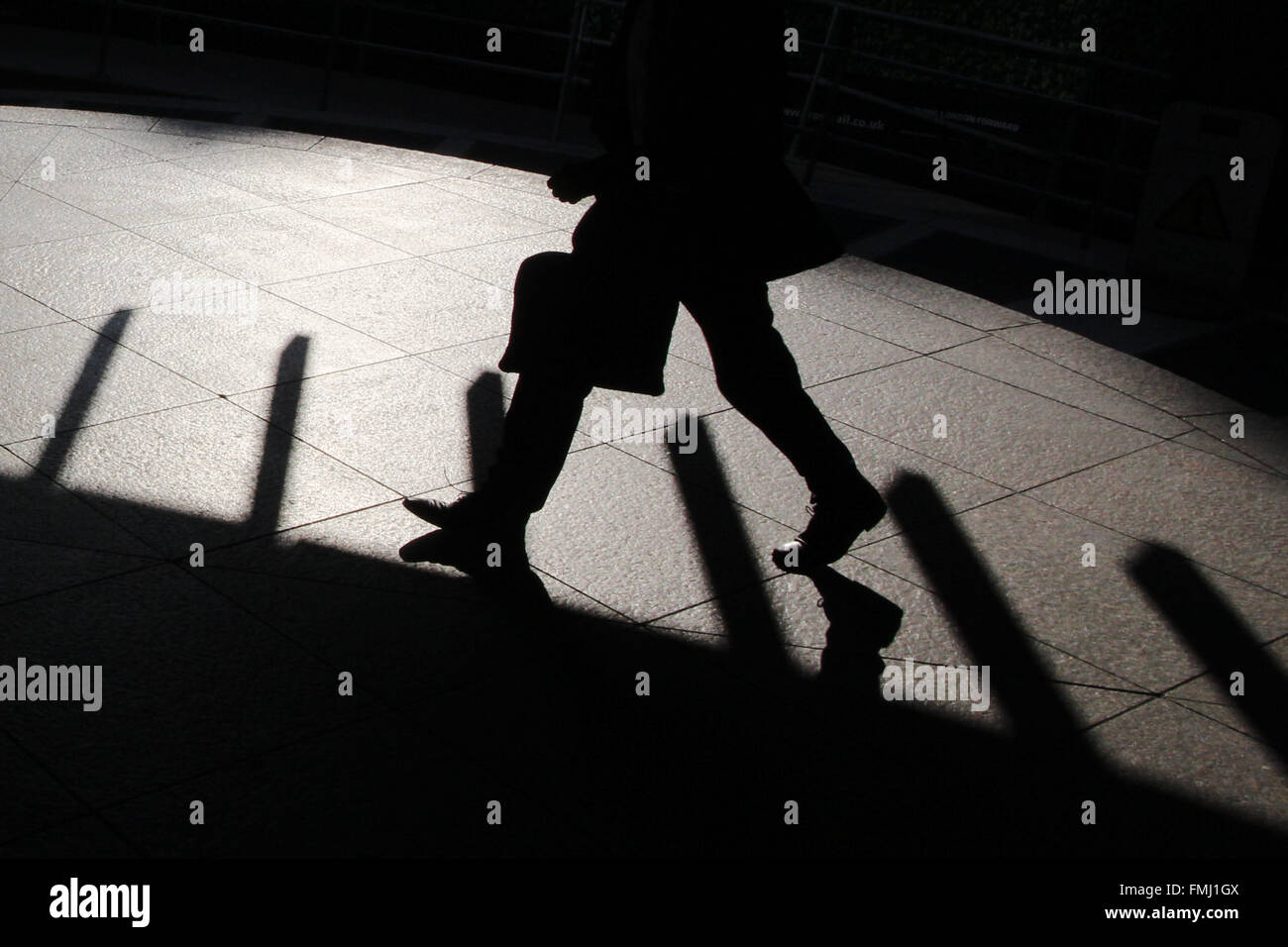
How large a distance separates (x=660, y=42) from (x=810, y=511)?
4.59 ft

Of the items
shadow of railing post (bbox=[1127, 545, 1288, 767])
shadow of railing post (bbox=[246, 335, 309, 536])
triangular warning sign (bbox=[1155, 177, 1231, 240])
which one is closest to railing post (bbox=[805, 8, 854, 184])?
triangular warning sign (bbox=[1155, 177, 1231, 240])

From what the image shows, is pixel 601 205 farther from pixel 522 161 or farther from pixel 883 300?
pixel 522 161

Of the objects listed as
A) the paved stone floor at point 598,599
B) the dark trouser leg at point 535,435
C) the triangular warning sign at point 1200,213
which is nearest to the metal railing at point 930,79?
the triangular warning sign at point 1200,213

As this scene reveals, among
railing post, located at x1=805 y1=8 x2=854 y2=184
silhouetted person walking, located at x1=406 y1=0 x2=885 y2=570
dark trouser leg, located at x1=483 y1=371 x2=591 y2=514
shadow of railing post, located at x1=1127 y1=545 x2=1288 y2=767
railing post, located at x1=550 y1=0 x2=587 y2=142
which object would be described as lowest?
shadow of railing post, located at x1=1127 y1=545 x2=1288 y2=767

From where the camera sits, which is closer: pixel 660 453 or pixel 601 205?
pixel 601 205

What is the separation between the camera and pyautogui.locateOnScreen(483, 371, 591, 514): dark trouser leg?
158 inches

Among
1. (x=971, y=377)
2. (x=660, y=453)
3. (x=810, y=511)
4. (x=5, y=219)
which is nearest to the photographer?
(x=810, y=511)

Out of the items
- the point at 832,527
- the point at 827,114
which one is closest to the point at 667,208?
the point at 832,527

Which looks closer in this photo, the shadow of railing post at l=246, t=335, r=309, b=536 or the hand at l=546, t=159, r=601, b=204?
the hand at l=546, t=159, r=601, b=204

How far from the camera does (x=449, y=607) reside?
3986 mm

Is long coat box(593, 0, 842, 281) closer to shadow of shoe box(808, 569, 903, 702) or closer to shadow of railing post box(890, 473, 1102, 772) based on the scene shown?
shadow of shoe box(808, 569, 903, 702)

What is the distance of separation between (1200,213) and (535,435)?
16.6 ft

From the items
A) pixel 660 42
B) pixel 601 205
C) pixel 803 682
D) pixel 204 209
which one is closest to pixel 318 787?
pixel 803 682

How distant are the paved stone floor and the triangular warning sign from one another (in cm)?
130
